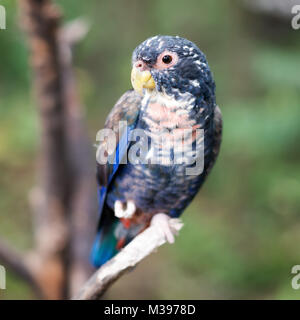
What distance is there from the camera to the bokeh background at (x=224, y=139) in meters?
2.48

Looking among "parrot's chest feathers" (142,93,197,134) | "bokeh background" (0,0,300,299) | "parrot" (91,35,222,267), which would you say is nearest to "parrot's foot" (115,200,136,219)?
"parrot" (91,35,222,267)

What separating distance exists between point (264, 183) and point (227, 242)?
44cm

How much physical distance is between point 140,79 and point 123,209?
0.45 metres

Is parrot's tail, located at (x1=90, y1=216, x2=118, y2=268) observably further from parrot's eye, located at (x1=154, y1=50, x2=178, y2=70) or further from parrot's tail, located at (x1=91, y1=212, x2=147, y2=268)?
parrot's eye, located at (x1=154, y1=50, x2=178, y2=70)

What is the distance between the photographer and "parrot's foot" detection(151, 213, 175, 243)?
3.72 feet

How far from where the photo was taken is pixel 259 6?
2.80 m

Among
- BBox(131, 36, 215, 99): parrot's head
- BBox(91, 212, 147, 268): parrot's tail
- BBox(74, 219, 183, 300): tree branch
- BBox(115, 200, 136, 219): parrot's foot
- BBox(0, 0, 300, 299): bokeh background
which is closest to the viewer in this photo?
BBox(131, 36, 215, 99): parrot's head

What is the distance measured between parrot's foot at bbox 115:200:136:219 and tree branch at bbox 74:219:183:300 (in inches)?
4.2

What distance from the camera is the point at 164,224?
1188 millimetres

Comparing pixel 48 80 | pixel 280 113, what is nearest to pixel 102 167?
pixel 48 80

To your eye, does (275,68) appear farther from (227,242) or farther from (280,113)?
(227,242)

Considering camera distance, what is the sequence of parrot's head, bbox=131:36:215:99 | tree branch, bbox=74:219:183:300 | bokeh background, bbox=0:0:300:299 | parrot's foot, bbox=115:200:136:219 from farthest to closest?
bokeh background, bbox=0:0:300:299
parrot's foot, bbox=115:200:136:219
tree branch, bbox=74:219:183:300
parrot's head, bbox=131:36:215:99
